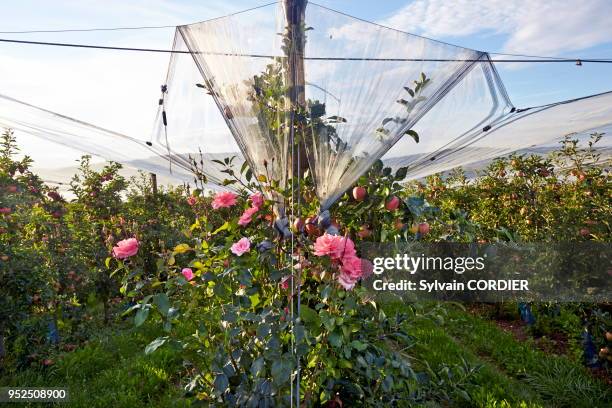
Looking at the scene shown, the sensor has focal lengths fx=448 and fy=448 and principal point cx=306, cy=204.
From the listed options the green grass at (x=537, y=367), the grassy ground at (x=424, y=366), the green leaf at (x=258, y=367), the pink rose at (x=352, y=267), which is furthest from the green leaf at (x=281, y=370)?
the green grass at (x=537, y=367)

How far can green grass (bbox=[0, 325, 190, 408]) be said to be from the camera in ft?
8.43

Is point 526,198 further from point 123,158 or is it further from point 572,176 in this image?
point 123,158

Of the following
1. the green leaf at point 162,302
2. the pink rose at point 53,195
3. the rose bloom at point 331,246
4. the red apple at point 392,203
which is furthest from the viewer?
the pink rose at point 53,195

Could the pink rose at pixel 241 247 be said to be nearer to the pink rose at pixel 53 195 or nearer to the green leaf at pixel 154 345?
the green leaf at pixel 154 345

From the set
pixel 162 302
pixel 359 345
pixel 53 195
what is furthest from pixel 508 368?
pixel 53 195

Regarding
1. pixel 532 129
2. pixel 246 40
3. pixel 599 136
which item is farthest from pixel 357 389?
pixel 599 136

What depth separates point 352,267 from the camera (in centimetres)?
141

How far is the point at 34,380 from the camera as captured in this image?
116 inches

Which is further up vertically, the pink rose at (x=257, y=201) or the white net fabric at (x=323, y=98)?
the white net fabric at (x=323, y=98)

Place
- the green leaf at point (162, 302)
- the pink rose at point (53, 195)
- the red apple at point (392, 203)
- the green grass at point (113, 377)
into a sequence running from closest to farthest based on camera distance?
the green leaf at point (162, 302), the red apple at point (392, 203), the green grass at point (113, 377), the pink rose at point (53, 195)

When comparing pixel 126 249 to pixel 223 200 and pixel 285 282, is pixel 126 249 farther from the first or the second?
pixel 285 282

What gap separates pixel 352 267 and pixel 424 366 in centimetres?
181

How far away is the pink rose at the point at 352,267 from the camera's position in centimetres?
141

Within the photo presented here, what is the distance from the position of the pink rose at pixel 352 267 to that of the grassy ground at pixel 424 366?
1.11m
